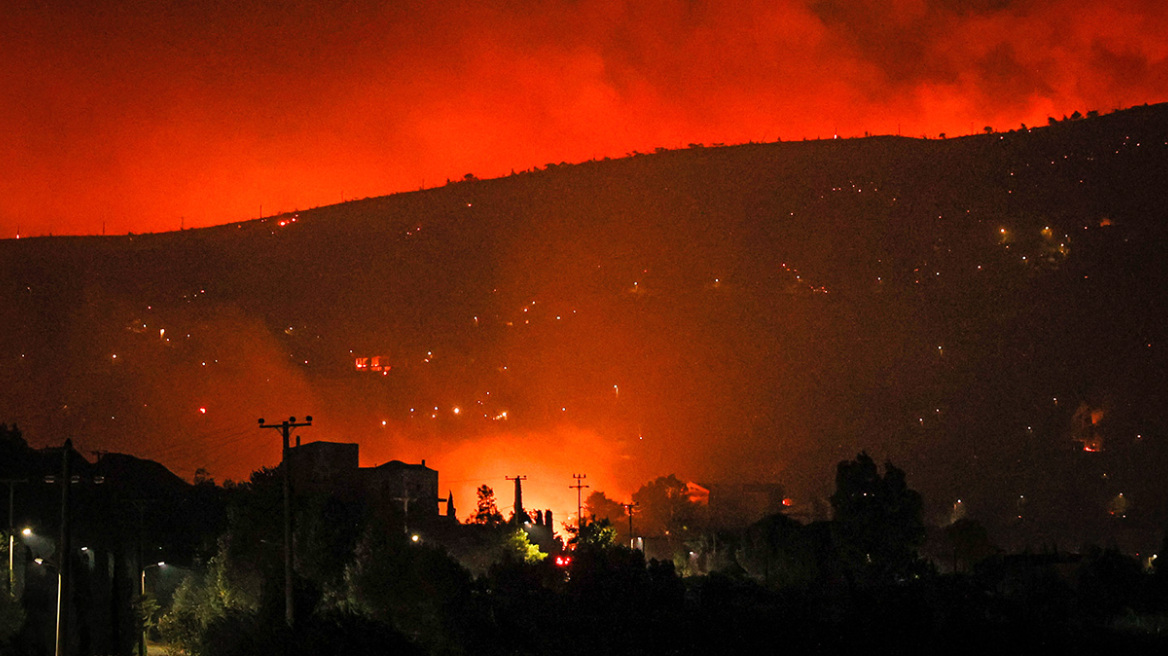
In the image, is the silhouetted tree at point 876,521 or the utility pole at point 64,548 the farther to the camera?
the silhouetted tree at point 876,521

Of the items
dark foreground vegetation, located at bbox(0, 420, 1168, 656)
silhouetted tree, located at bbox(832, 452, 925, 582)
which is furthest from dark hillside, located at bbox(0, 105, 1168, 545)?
dark foreground vegetation, located at bbox(0, 420, 1168, 656)

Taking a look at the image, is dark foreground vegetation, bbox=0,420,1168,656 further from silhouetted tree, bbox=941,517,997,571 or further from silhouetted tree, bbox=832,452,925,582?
silhouetted tree, bbox=941,517,997,571

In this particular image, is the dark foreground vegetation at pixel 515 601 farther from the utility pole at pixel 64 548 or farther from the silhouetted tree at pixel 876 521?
the silhouetted tree at pixel 876 521

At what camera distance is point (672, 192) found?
152m

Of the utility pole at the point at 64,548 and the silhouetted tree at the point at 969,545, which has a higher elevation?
the utility pole at the point at 64,548

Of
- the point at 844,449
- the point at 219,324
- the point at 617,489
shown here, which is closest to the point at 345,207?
the point at 219,324

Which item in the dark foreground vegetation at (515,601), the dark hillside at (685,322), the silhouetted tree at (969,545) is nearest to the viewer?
the dark foreground vegetation at (515,601)

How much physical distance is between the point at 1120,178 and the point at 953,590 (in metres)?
113

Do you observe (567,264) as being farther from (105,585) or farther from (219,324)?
(105,585)

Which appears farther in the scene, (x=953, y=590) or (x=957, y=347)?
(x=957, y=347)

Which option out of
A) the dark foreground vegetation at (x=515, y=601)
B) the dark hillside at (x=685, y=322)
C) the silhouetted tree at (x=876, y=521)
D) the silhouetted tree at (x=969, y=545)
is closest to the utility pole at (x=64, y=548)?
the dark foreground vegetation at (x=515, y=601)

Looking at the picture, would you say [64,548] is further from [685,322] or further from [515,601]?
[685,322]

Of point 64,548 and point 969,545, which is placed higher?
point 64,548

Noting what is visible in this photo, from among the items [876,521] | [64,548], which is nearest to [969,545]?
[876,521]
